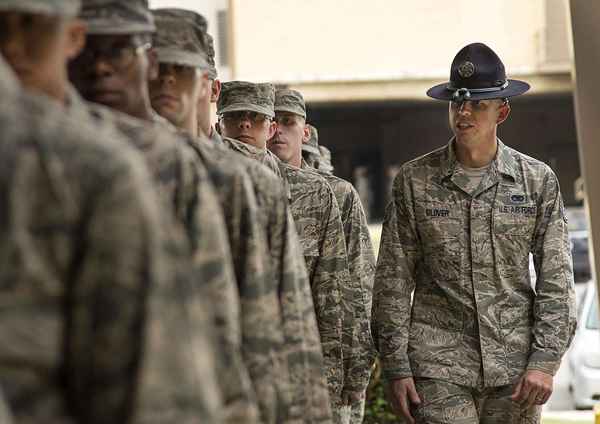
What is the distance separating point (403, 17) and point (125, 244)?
2475cm

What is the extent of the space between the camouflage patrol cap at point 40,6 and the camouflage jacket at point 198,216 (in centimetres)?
44

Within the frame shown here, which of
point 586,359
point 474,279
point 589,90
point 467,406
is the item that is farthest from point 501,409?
point 586,359

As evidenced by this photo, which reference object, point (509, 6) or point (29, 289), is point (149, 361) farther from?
point (509, 6)

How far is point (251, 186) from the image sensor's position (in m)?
4.58

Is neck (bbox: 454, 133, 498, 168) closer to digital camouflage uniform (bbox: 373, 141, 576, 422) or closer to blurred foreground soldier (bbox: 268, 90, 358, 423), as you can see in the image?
digital camouflage uniform (bbox: 373, 141, 576, 422)

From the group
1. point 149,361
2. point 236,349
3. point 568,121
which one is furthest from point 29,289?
point 568,121

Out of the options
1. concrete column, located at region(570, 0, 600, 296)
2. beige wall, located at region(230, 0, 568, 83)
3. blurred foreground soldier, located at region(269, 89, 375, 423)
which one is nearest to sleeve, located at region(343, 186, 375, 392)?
blurred foreground soldier, located at region(269, 89, 375, 423)

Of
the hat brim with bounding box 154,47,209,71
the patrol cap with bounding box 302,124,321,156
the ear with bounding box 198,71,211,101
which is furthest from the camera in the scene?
the patrol cap with bounding box 302,124,321,156

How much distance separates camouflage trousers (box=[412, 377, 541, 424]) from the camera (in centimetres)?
674

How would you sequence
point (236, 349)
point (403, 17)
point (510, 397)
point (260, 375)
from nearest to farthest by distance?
point (236, 349)
point (260, 375)
point (510, 397)
point (403, 17)

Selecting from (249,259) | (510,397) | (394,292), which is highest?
(249,259)

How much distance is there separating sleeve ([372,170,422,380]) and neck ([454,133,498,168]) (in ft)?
0.95

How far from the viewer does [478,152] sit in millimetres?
7102

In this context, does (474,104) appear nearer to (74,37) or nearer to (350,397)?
(350,397)
